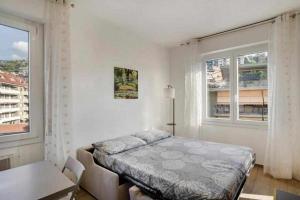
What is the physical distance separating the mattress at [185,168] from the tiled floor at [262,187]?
44cm

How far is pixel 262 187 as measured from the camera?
96.9 inches

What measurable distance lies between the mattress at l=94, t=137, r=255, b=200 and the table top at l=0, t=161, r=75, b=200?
0.79m

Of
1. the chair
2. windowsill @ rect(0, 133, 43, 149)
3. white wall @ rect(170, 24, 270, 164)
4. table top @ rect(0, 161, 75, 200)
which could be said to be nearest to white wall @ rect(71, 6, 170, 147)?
windowsill @ rect(0, 133, 43, 149)

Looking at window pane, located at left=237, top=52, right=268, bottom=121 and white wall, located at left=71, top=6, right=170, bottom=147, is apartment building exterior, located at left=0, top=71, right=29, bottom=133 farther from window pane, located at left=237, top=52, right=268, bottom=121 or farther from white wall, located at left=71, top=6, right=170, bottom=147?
window pane, located at left=237, top=52, right=268, bottom=121

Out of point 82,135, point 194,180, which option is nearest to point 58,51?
point 82,135

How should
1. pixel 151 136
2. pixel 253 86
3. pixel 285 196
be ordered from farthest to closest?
pixel 253 86
pixel 151 136
pixel 285 196

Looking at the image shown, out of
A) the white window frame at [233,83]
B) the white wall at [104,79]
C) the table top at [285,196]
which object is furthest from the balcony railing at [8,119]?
the white window frame at [233,83]

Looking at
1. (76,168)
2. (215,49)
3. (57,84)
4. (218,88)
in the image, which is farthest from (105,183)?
(215,49)

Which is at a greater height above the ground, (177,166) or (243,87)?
(243,87)

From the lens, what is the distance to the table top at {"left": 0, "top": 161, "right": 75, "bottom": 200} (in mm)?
1094

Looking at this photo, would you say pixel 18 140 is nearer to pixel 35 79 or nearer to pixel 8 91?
Answer: pixel 8 91

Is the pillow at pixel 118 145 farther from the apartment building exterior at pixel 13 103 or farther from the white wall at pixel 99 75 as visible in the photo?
the apartment building exterior at pixel 13 103

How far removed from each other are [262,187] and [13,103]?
3511mm

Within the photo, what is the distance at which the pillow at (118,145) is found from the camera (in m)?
2.35
